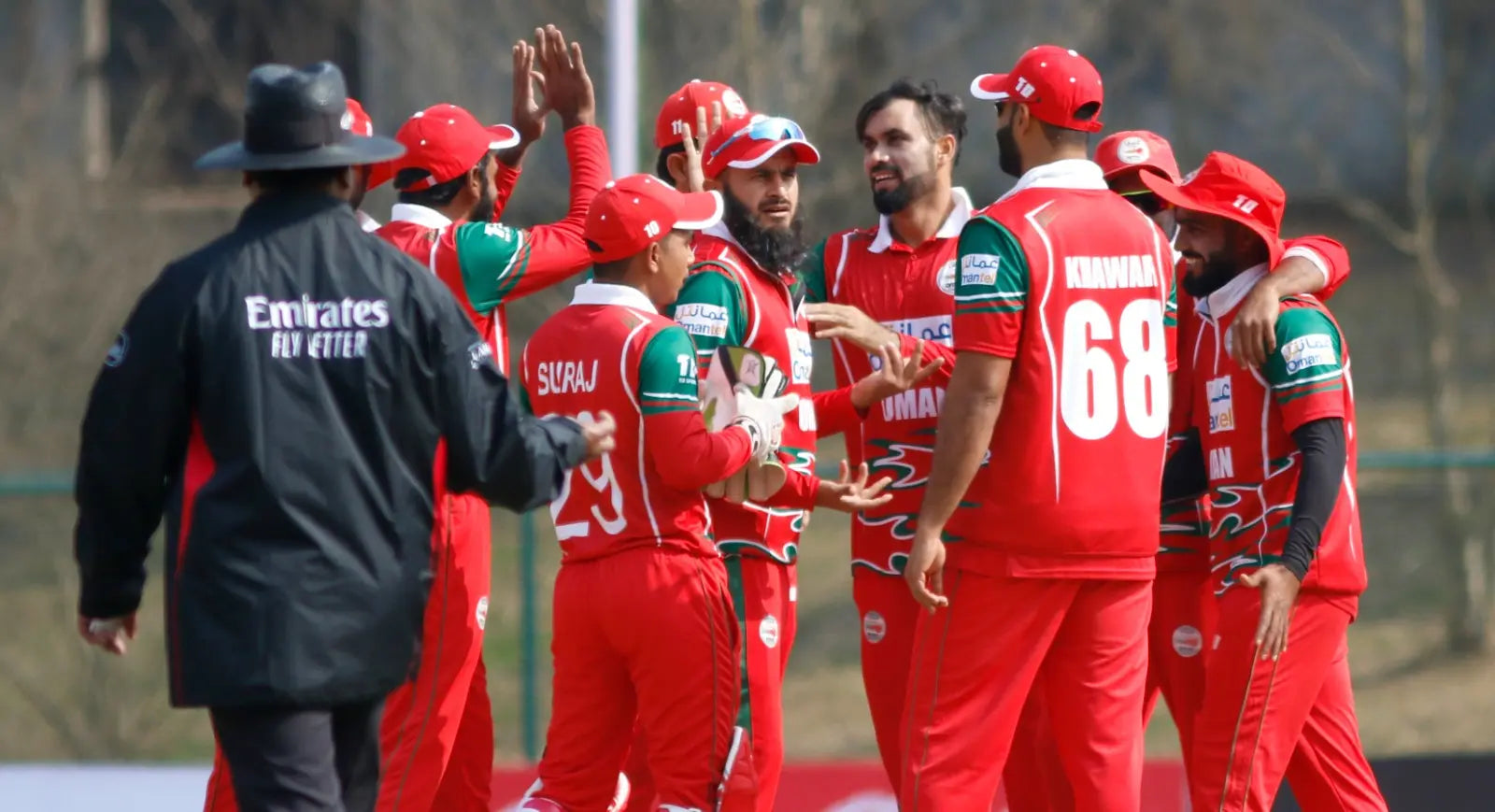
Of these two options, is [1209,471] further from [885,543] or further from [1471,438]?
[1471,438]

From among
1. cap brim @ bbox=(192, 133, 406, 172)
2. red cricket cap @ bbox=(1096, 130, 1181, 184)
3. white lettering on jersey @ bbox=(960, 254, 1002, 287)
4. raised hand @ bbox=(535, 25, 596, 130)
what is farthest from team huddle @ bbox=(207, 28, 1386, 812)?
cap brim @ bbox=(192, 133, 406, 172)

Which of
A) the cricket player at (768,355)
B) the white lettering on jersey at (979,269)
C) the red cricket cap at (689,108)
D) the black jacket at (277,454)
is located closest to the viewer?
the black jacket at (277,454)

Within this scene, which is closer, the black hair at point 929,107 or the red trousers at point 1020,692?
the red trousers at point 1020,692

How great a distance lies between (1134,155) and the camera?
5.79 m

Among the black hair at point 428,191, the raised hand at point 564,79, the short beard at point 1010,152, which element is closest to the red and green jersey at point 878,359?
the short beard at point 1010,152

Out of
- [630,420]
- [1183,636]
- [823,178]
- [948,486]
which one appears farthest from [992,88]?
[823,178]

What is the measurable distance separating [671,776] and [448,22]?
878 centimetres

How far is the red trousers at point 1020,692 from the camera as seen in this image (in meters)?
4.75

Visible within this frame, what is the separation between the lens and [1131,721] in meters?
4.81

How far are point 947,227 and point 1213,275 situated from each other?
0.82m

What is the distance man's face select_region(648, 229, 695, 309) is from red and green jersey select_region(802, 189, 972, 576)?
566mm

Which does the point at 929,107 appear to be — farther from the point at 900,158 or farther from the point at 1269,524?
the point at 1269,524

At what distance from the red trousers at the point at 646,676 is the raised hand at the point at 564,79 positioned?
4.83 ft

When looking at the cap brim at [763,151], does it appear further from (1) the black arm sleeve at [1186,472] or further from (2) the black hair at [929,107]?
(1) the black arm sleeve at [1186,472]
